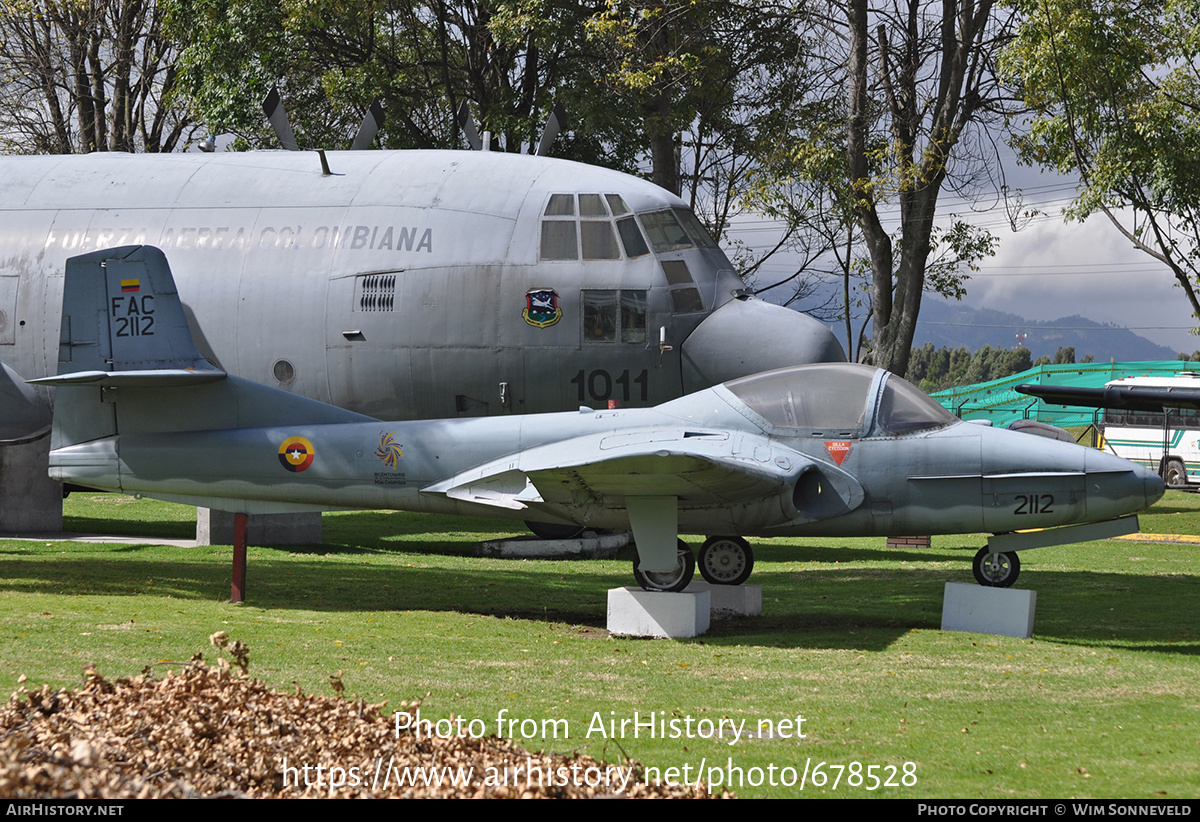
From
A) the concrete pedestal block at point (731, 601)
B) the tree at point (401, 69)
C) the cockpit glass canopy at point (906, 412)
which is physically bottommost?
the concrete pedestal block at point (731, 601)

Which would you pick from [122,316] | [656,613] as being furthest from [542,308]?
[122,316]

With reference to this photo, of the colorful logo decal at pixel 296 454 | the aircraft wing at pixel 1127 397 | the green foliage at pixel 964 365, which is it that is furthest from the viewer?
the green foliage at pixel 964 365

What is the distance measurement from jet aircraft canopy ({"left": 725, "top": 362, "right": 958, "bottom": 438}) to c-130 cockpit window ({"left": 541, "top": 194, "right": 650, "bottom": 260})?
348 centimetres

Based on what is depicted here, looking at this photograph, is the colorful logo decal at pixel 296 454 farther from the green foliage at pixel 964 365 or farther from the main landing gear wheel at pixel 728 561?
the green foliage at pixel 964 365

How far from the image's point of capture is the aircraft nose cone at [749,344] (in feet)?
46.6

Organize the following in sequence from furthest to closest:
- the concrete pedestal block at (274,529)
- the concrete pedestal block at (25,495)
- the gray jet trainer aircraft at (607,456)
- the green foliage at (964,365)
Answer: the green foliage at (964,365), the concrete pedestal block at (25,495), the concrete pedestal block at (274,529), the gray jet trainer aircraft at (607,456)

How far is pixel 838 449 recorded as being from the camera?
1173 centimetres

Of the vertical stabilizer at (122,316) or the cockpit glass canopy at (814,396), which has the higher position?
the vertical stabilizer at (122,316)

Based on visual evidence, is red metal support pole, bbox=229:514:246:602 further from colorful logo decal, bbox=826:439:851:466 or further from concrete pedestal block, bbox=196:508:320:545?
colorful logo decal, bbox=826:439:851:466

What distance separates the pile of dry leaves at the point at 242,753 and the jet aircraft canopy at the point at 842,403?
21.6 ft

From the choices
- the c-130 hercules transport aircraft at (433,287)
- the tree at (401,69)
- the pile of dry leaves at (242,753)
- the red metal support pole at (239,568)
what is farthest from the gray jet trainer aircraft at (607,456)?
the tree at (401,69)

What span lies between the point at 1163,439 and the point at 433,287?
30524mm

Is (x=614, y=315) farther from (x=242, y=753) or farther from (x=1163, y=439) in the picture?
(x=1163, y=439)
